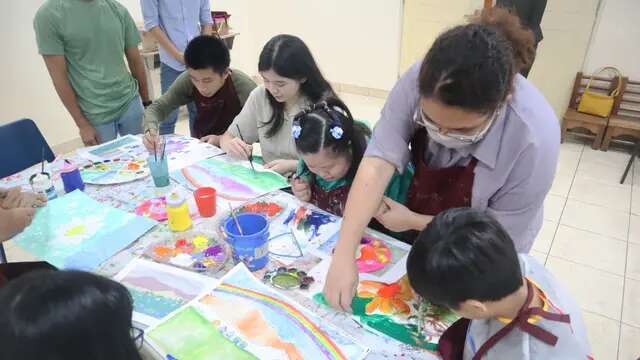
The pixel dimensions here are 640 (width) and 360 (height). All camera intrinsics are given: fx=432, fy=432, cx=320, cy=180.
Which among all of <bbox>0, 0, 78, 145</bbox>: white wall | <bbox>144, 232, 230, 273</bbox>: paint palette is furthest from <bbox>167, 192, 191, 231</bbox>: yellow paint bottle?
<bbox>0, 0, 78, 145</bbox>: white wall

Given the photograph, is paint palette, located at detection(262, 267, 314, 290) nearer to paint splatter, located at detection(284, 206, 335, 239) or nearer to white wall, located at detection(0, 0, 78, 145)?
paint splatter, located at detection(284, 206, 335, 239)

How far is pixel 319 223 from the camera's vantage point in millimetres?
1458

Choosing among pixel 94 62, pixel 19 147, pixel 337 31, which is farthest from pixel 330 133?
pixel 337 31

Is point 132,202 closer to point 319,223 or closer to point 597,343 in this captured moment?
point 319,223

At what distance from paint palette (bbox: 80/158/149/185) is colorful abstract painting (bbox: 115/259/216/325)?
1.94ft

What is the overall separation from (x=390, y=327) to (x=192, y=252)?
64cm

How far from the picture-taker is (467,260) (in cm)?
78

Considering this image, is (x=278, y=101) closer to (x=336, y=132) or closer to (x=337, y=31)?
(x=336, y=132)

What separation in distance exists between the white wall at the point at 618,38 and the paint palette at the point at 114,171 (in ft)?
11.9

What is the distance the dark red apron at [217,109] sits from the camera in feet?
7.68

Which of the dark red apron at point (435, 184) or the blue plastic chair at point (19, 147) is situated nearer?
the dark red apron at point (435, 184)

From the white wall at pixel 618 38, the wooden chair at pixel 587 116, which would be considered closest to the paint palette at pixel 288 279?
the wooden chair at pixel 587 116

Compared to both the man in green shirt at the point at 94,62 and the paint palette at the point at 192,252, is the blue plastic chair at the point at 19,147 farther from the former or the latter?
the paint palette at the point at 192,252

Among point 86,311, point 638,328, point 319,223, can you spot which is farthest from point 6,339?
point 638,328
